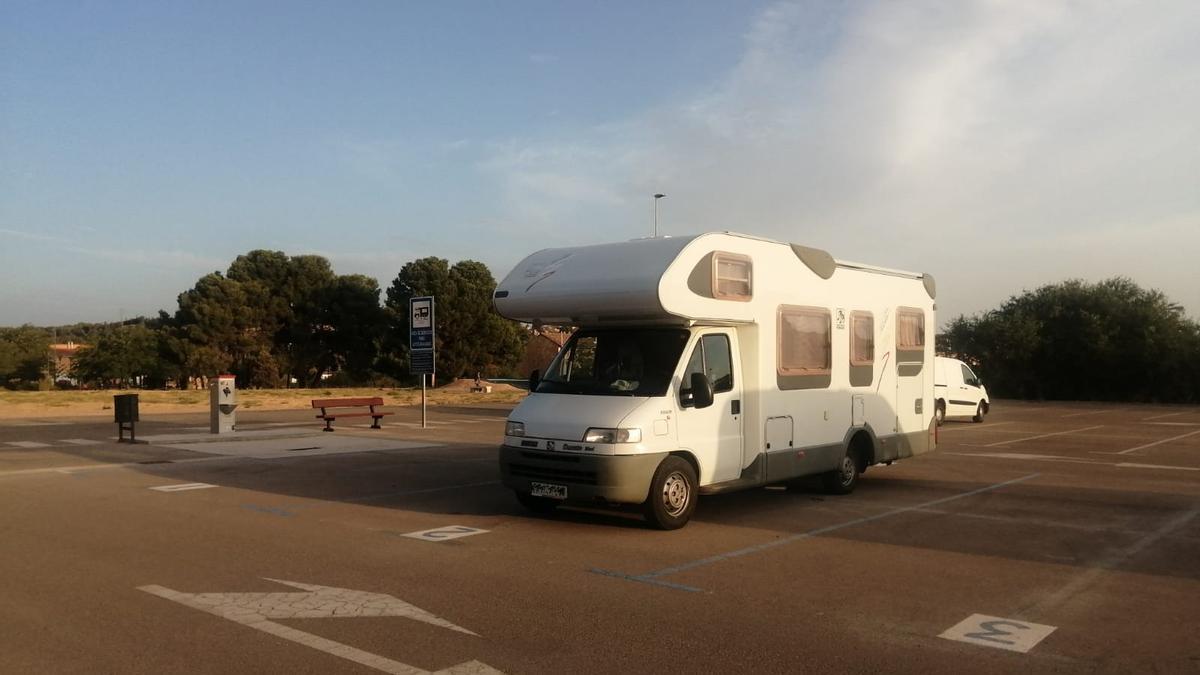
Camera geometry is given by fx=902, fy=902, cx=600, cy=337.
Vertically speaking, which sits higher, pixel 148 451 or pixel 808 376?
pixel 808 376

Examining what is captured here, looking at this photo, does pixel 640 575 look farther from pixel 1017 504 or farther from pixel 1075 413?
pixel 1075 413

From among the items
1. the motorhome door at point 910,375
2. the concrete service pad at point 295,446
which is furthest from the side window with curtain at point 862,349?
the concrete service pad at point 295,446

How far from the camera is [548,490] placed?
30.6ft

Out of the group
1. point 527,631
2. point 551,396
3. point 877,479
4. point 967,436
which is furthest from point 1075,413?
point 527,631

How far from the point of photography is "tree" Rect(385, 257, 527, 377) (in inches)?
2231

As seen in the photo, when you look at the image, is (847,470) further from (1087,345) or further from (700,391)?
(1087,345)

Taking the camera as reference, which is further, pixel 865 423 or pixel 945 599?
pixel 865 423

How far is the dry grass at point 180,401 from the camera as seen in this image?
3290cm

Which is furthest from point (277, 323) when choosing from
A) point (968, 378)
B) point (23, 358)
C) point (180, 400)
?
point (968, 378)

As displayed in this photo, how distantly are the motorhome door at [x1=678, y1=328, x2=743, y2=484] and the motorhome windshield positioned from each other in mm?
247

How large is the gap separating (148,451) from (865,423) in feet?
45.1

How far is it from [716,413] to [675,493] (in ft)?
3.38

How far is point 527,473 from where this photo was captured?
9547mm

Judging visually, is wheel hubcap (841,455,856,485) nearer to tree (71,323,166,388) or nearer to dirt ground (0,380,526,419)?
dirt ground (0,380,526,419)
